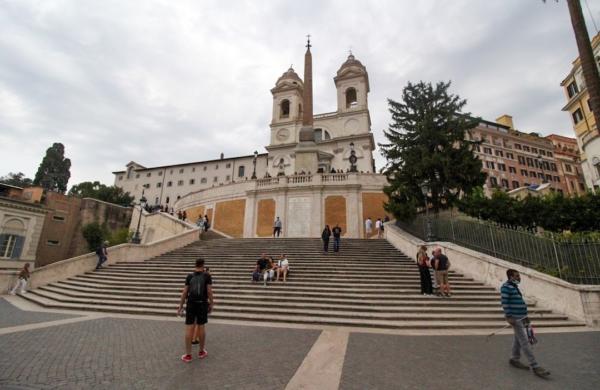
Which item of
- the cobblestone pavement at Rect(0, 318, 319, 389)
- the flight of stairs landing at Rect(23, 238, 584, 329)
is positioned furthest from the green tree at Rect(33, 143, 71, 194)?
the cobblestone pavement at Rect(0, 318, 319, 389)

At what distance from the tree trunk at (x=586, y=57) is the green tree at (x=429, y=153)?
7662 mm

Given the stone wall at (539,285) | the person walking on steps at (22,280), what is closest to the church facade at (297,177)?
the stone wall at (539,285)

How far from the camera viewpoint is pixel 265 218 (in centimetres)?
2289

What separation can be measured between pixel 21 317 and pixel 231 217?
1665 centimetres

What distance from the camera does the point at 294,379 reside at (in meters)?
4.01

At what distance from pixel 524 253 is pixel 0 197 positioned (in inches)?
1348

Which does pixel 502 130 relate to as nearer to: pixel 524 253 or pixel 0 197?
pixel 524 253

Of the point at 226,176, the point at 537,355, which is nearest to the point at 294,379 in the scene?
the point at 537,355

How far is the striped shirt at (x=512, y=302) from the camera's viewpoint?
4.48 meters

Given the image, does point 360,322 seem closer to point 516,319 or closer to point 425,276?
point 425,276

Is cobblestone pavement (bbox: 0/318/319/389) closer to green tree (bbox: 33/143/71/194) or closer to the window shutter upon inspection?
the window shutter

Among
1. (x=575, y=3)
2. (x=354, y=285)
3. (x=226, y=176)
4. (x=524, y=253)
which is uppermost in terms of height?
(x=226, y=176)

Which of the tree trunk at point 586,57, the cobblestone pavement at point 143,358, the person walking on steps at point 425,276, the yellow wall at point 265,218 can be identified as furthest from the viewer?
the yellow wall at point 265,218

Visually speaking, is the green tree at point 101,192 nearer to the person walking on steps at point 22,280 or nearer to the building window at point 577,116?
the person walking on steps at point 22,280
